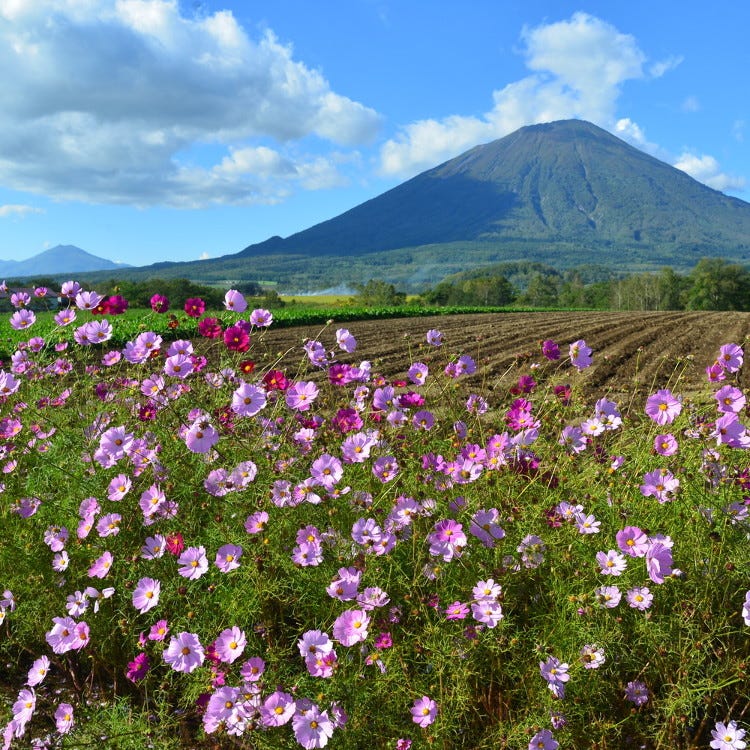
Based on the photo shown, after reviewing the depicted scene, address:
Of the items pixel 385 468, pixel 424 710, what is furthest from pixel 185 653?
pixel 385 468

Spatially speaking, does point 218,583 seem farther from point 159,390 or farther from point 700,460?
point 700,460

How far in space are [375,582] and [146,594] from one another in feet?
2.38

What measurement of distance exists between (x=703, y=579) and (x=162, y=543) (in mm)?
1773

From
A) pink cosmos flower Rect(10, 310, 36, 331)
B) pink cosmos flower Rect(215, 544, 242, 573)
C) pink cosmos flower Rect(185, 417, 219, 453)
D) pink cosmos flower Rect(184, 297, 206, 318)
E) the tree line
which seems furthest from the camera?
the tree line

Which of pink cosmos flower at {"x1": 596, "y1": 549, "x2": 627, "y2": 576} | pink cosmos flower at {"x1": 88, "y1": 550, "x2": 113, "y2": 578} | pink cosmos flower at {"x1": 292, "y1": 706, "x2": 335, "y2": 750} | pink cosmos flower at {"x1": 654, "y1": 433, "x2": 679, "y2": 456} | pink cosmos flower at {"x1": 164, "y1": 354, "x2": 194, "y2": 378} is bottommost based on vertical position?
pink cosmos flower at {"x1": 292, "y1": 706, "x2": 335, "y2": 750}

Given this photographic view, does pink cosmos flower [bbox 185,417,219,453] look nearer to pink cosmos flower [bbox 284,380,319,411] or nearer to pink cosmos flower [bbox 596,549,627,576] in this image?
pink cosmos flower [bbox 284,380,319,411]

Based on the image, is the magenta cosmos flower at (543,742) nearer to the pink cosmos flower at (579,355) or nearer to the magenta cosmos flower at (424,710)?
the magenta cosmos flower at (424,710)

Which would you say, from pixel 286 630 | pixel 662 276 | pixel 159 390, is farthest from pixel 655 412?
pixel 662 276

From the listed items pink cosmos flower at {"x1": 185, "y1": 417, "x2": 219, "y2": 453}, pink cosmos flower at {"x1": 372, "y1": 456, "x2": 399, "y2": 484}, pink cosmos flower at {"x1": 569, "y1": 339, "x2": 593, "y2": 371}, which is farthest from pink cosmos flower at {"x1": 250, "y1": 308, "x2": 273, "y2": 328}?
pink cosmos flower at {"x1": 569, "y1": 339, "x2": 593, "y2": 371}

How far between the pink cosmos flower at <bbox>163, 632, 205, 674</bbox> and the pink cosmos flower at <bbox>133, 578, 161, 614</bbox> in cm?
17

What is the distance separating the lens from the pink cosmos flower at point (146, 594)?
6.31 ft

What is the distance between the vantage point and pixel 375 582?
79.8 inches

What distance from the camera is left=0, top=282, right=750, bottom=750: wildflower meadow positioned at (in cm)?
178

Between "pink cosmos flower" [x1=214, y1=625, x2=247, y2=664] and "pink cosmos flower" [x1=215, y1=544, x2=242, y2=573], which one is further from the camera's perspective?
"pink cosmos flower" [x1=215, y1=544, x2=242, y2=573]
